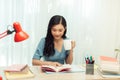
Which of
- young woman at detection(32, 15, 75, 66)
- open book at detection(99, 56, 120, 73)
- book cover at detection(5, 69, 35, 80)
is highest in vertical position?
young woman at detection(32, 15, 75, 66)

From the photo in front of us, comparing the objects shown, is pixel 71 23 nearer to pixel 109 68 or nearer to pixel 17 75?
pixel 109 68

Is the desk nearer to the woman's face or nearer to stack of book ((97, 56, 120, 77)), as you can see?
stack of book ((97, 56, 120, 77))

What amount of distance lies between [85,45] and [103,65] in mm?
1407

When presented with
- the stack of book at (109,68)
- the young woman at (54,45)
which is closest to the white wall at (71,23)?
the young woman at (54,45)

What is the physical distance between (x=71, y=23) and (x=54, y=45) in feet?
2.46

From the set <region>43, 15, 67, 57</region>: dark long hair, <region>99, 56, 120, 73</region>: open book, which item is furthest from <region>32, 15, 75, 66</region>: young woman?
<region>99, 56, 120, 73</region>: open book

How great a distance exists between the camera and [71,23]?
2912 millimetres

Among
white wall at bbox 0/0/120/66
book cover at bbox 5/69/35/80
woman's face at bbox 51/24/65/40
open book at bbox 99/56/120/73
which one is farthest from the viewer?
white wall at bbox 0/0/120/66

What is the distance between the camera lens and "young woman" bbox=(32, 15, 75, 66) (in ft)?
7.13

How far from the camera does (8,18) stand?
271 cm

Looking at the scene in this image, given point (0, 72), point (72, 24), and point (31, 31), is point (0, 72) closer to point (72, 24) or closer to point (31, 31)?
point (31, 31)

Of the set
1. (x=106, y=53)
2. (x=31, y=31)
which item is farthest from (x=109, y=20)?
(x=31, y=31)

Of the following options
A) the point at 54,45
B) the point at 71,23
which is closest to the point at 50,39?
the point at 54,45

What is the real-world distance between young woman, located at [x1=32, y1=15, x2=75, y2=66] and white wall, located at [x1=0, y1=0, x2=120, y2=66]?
595 mm
